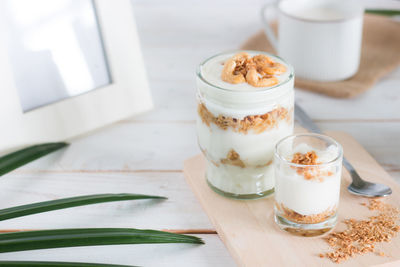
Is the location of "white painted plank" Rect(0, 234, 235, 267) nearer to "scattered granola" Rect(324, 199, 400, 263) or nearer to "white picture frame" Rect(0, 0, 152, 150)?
"scattered granola" Rect(324, 199, 400, 263)

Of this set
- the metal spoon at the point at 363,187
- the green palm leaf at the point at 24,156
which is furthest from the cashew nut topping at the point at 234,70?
the green palm leaf at the point at 24,156

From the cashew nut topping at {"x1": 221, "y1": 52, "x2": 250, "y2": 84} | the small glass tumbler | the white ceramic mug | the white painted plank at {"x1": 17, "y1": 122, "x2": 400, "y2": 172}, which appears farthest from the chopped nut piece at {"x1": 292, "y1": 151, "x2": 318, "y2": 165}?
the white ceramic mug

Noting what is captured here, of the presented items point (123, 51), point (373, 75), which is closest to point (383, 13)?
point (373, 75)

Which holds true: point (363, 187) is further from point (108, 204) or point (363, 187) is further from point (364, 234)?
point (108, 204)

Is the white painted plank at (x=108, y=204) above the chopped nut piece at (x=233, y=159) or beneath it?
beneath

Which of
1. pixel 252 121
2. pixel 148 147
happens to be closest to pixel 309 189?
pixel 252 121

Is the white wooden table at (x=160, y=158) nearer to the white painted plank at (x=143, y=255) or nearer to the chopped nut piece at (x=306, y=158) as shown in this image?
the white painted plank at (x=143, y=255)
